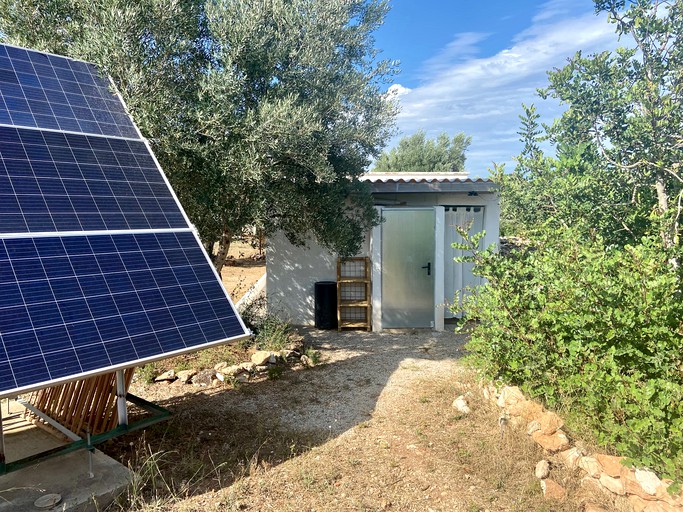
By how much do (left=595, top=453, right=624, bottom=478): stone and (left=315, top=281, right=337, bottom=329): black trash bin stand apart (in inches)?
260

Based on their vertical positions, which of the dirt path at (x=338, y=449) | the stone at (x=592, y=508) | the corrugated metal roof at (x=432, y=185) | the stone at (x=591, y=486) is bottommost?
the dirt path at (x=338, y=449)

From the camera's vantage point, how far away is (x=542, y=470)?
410 cm

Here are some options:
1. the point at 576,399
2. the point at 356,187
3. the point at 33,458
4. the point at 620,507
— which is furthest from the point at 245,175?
the point at 620,507

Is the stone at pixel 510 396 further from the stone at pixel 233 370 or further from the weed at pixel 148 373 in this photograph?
the weed at pixel 148 373

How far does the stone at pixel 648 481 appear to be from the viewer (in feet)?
11.9

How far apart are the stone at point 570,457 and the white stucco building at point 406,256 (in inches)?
208

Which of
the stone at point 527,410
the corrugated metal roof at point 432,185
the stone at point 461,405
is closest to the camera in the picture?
the stone at point 527,410

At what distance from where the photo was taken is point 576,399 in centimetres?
461

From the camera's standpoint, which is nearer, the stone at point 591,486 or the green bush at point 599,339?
the green bush at point 599,339

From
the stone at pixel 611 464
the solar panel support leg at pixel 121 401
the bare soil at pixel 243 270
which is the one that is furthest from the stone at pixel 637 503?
the bare soil at pixel 243 270

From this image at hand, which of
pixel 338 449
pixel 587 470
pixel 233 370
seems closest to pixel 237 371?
pixel 233 370

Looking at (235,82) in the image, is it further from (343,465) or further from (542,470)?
(542,470)

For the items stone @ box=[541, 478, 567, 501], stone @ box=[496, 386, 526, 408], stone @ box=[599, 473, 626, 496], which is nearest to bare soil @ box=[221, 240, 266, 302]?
stone @ box=[496, 386, 526, 408]

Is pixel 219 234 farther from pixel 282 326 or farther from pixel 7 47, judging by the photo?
pixel 7 47
